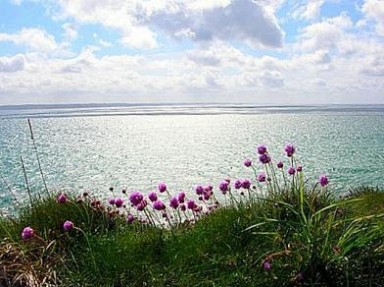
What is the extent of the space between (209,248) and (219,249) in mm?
99

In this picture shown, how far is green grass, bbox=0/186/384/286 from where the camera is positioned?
4492 millimetres

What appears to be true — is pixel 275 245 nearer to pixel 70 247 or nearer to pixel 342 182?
pixel 70 247

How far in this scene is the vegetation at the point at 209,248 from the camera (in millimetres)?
4504

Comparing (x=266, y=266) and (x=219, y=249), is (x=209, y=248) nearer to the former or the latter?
(x=219, y=249)

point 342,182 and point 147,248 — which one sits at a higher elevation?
point 147,248

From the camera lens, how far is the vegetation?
14.8 feet

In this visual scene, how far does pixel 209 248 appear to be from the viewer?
5254mm

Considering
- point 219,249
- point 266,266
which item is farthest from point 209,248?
point 266,266

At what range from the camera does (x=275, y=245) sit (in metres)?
5.05

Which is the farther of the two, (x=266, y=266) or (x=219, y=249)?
(x=219, y=249)

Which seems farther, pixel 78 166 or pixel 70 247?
pixel 78 166

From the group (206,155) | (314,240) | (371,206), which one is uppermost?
(314,240)

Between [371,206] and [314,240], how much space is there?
12.4ft

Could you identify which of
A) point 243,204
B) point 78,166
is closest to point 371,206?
point 243,204
